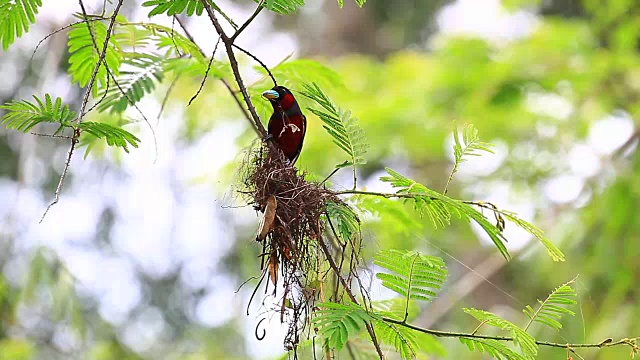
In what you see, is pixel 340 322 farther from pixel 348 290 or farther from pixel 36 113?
pixel 36 113

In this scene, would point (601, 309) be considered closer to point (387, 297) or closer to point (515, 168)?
point (515, 168)

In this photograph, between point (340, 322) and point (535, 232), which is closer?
point (340, 322)

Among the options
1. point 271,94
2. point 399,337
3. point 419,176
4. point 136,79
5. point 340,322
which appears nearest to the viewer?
point 340,322

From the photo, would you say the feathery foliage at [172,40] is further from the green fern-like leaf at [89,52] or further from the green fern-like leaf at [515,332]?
the green fern-like leaf at [515,332]

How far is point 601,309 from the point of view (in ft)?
16.7

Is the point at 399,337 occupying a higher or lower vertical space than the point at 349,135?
lower

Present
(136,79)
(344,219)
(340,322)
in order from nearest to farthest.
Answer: (340,322)
(344,219)
(136,79)

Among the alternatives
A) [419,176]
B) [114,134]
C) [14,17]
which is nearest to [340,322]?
[114,134]

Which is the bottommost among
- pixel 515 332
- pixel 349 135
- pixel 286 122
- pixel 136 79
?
pixel 515 332

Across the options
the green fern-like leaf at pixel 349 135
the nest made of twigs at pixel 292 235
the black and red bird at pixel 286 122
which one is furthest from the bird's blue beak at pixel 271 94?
the green fern-like leaf at pixel 349 135

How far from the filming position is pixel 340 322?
140 cm

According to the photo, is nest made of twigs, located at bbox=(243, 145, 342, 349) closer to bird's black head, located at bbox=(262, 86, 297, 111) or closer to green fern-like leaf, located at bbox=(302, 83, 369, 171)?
green fern-like leaf, located at bbox=(302, 83, 369, 171)

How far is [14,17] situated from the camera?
174cm

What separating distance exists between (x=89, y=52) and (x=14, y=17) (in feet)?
0.91
